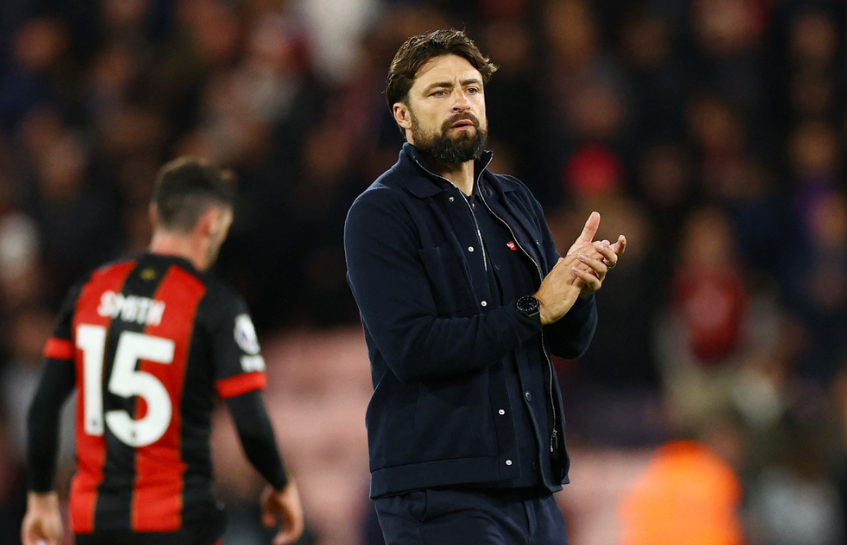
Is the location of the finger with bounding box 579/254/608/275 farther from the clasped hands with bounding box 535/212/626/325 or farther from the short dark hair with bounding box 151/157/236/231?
the short dark hair with bounding box 151/157/236/231

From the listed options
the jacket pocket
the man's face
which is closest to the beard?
the man's face

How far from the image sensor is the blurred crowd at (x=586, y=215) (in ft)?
25.6

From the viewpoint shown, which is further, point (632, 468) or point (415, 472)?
point (632, 468)

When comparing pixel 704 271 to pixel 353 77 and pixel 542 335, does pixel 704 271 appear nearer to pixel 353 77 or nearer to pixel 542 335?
pixel 353 77

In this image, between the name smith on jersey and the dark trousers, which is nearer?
the dark trousers

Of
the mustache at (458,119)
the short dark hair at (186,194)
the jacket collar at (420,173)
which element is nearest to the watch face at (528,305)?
the jacket collar at (420,173)

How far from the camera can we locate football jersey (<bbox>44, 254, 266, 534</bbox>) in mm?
4176

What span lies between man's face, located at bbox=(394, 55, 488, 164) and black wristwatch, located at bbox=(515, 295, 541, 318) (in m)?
0.48

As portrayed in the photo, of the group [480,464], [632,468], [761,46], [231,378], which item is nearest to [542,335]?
[480,464]

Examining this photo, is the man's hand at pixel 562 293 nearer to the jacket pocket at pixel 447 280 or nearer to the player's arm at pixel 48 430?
the jacket pocket at pixel 447 280

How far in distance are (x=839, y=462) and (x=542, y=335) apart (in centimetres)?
489

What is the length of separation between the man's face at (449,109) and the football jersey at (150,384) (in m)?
1.29

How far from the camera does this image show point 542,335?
342 cm

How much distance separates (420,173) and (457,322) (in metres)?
0.53
